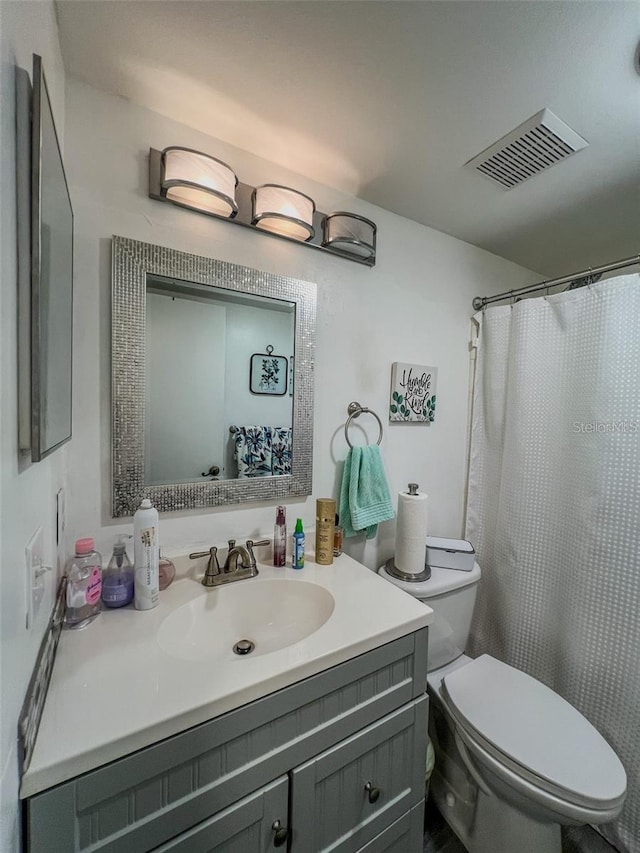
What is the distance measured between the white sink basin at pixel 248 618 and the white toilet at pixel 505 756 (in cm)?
42

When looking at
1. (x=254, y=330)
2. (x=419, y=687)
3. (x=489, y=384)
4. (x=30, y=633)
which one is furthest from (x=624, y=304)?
(x=30, y=633)

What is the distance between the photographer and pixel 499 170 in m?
1.13

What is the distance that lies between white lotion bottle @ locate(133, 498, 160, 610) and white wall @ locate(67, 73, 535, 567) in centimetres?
16

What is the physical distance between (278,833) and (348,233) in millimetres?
1629

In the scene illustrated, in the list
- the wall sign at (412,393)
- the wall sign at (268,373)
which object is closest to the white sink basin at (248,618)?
the wall sign at (268,373)

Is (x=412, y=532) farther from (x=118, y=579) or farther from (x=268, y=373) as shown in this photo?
(x=118, y=579)

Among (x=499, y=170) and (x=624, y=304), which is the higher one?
(x=499, y=170)

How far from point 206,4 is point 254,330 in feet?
2.31

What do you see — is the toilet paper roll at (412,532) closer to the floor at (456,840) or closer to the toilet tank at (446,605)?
the toilet tank at (446,605)

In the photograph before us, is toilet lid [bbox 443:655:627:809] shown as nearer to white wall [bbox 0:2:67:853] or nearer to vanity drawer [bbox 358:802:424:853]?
vanity drawer [bbox 358:802:424:853]

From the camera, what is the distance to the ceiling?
2.31ft

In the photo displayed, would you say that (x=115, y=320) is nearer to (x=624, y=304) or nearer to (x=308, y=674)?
(x=308, y=674)

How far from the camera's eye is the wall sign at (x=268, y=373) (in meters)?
1.12

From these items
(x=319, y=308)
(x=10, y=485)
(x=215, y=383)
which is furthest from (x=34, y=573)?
(x=319, y=308)
